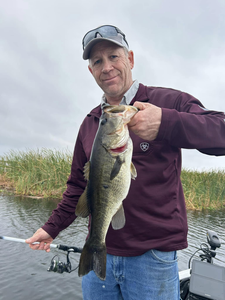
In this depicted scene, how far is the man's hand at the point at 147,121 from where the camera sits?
62.6 inches

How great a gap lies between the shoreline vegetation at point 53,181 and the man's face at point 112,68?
8250 mm

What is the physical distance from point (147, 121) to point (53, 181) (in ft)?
31.0

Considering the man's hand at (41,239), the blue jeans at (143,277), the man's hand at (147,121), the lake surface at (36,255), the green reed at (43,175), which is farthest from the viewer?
the green reed at (43,175)

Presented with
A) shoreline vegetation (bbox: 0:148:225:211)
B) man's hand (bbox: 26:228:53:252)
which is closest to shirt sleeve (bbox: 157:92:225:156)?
man's hand (bbox: 26:228:53:252)

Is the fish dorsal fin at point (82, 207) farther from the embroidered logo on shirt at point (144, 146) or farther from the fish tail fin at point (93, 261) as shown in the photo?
the embroidered logo on shirt at point (144, 146)

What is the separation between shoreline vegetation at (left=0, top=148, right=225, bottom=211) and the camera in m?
10.3

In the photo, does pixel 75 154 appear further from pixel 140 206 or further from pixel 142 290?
pixel 142 290

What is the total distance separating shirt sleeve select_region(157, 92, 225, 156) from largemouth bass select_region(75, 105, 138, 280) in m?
0.31

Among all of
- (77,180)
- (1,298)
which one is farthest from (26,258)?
(77,180)

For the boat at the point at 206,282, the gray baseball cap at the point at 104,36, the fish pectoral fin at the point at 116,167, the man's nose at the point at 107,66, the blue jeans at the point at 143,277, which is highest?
the gray baseball cap at the point at 104,36

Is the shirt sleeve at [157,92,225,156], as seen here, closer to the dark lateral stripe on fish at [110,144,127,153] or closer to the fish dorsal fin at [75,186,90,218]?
the dark lateral stripe on fish at [110,144,127,153]

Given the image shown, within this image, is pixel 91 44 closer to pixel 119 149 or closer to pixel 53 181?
pixel 119 149

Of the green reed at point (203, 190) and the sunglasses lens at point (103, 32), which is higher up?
the sunglasses lens at point (103, 32)

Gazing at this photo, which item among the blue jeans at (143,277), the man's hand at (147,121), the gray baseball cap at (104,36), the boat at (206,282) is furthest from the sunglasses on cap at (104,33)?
the boat at (206,282)
